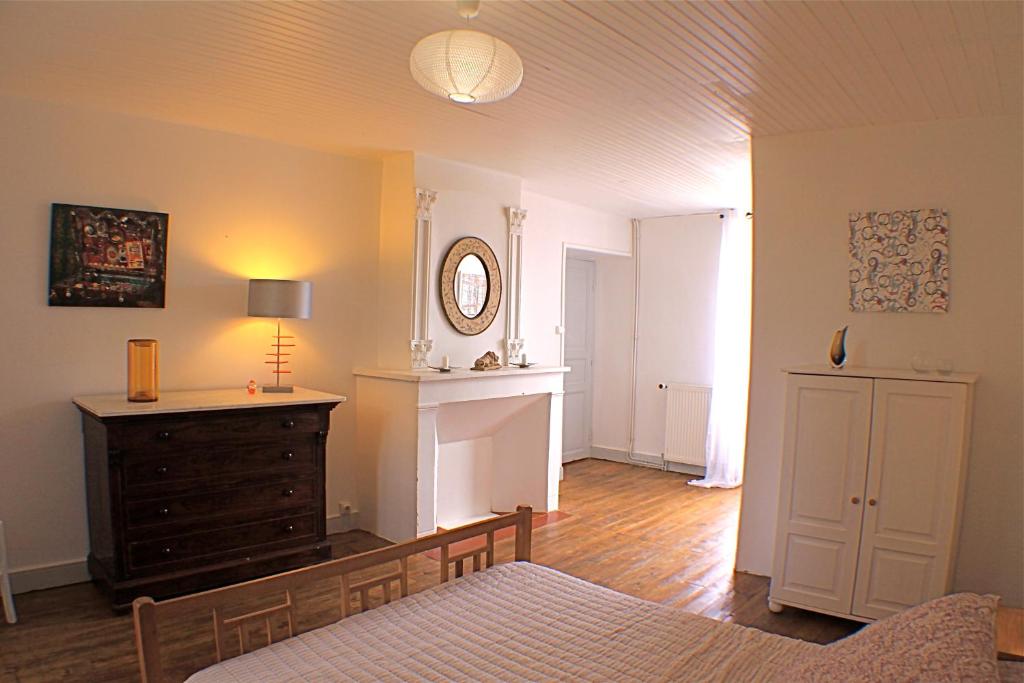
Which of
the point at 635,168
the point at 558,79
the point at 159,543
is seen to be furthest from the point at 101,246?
the point at 635,168

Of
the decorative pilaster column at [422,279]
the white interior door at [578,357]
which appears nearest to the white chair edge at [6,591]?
the decorative pilaster column at [422,279]

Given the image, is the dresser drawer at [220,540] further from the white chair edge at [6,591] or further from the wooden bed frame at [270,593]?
the wooden bed frame at [270,593]

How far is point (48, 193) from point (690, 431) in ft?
18.5

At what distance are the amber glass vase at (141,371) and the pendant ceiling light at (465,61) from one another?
7.55ft

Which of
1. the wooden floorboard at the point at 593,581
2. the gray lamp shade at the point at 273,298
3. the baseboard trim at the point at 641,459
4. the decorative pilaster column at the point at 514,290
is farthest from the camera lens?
the baseboard trim at the point at 641,459

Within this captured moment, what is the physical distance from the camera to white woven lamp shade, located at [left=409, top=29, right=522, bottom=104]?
2.23 metres

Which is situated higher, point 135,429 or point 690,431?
point 135,429

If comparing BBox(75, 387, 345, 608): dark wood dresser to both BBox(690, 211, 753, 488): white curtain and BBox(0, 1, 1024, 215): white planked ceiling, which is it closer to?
BBox(0, 1, 1024, 215): white planked ceiling

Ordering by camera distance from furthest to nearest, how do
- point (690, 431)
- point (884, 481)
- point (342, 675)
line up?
1. point (690, 431)
2. point (884, 481)
3. point (342, 675)

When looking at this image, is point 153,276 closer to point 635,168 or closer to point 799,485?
point 635,168

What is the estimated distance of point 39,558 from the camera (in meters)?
3.64

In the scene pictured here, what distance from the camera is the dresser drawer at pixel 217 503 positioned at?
11.2 feet

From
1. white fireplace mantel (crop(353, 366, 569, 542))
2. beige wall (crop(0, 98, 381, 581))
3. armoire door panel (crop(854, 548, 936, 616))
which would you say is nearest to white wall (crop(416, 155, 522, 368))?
white fireplace mantel (crop(353, 366, 569, 542))

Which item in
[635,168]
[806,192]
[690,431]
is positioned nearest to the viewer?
[806,192]
